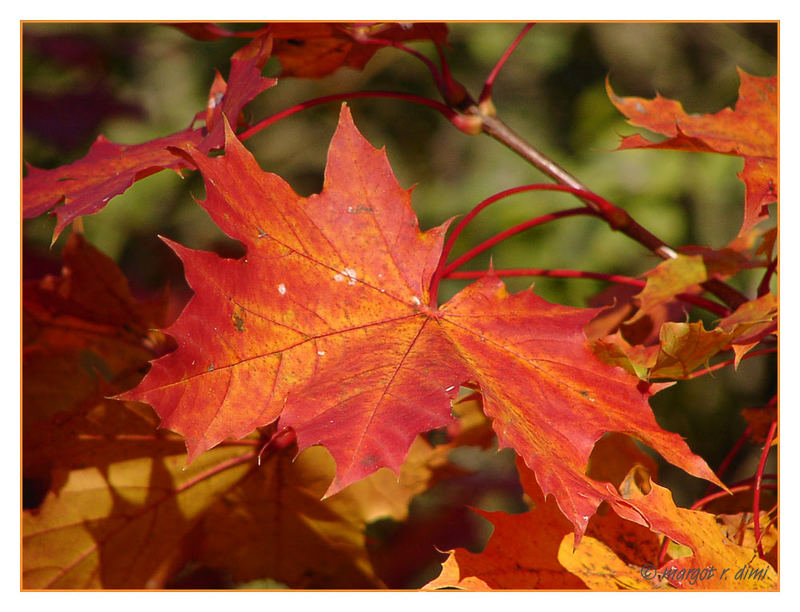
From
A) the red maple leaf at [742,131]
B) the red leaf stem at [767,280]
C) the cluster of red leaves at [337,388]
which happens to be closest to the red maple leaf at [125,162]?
the cluster of red leaves at [337,388]

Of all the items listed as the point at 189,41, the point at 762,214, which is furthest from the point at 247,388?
the point at 189,41

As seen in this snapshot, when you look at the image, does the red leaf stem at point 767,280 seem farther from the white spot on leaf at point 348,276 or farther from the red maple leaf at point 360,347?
the white spot on leaf at point 348,276

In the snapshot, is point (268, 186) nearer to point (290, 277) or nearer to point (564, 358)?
point (290, 277)

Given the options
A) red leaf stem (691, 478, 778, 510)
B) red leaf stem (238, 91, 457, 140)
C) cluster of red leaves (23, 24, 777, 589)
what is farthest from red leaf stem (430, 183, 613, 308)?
red leaf stem (691, 478, 778, 510)

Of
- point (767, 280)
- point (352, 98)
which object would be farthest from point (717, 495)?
point (352, 98)

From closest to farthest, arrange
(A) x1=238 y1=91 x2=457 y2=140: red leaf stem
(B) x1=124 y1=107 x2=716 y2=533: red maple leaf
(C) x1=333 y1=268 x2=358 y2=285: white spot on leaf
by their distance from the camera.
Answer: (B) x1=124 y1=107 x2=716 y2=533: red maple leaf → (C) x1=333 y1=268 x2=358 y2=285: white spot on leaf → (A) x1=238 y1=91 x2=457 y2=140: red leaf stem

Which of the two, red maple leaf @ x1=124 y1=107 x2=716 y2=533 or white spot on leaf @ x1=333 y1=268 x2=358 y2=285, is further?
white spot on leaf @ x1=333 y1=268 x2=358 y2=285

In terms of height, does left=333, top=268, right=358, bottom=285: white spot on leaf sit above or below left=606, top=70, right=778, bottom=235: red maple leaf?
below

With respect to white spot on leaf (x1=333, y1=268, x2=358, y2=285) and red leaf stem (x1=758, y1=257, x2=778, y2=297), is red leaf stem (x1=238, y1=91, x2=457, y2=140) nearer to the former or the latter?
white spot on leaf (x1=333, y1=268, x2=358, y2=285)

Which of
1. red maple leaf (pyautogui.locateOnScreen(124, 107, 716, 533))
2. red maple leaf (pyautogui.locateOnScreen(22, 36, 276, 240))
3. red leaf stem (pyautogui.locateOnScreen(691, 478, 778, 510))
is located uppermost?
red maple leaf (pyautogui.locateOnScreen(22, 36, 276, 240))
